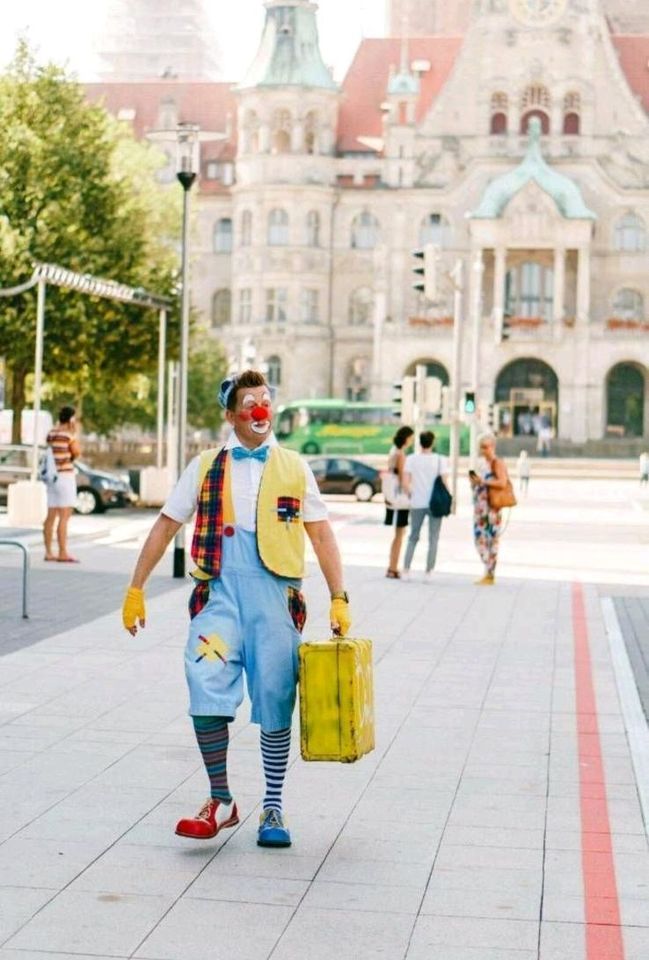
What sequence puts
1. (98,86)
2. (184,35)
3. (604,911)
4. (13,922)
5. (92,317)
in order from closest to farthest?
(13,922) < (604,911) < (92,317) < (98,86) < (184,35)

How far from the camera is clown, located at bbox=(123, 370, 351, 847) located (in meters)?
8.07

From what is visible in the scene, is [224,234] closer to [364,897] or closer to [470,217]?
[470,217]

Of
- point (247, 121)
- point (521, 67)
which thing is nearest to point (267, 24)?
point (247, 121)

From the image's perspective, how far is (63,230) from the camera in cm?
4544

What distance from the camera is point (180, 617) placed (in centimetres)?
1762

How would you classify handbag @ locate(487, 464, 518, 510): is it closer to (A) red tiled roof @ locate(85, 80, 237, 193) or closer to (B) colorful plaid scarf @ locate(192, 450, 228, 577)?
(B) colorful plaid scarf @ locate(192, 450, 228, 577)

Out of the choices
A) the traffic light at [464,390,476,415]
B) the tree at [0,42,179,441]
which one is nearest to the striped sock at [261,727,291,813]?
the tree at [0,42,179,441]

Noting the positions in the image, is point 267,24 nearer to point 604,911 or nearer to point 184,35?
point 184,35

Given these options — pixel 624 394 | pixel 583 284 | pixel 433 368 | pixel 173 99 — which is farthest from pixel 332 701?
pixel 173 99

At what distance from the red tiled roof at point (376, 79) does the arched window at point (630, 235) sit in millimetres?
13225

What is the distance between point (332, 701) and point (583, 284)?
93689mm

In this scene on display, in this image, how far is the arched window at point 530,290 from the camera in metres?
102

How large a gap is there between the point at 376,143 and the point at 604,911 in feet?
341

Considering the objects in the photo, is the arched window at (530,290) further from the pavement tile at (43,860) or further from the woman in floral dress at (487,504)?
the pavement tile at (43,860)
